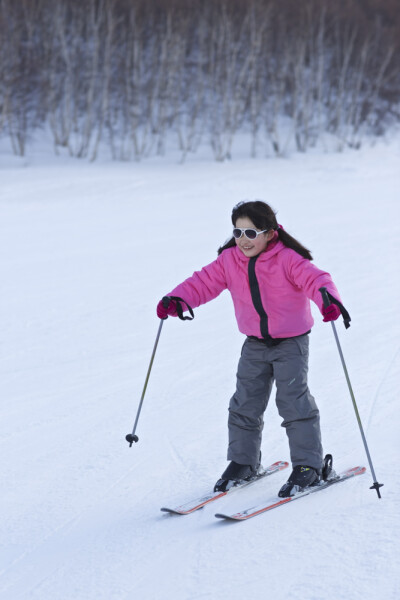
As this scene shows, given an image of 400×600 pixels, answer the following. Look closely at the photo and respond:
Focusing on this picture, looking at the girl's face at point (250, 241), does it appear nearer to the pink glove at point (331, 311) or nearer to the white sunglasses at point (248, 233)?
the white sunglasses at point (248, 233)

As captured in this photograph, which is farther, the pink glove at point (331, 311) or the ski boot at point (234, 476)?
the ski boot at point (234, 476)

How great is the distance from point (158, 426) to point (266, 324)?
1488 mm

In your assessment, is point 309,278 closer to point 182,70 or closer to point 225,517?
point 225,517

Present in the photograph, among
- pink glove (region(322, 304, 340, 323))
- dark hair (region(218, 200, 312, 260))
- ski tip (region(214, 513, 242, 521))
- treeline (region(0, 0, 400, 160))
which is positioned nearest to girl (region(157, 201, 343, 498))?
dark hair (region(218, 200, 312, 260))

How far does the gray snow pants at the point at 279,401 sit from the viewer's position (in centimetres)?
322

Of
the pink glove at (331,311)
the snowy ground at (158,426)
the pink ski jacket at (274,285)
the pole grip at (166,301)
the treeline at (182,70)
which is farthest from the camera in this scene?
the treeline at (182,70)

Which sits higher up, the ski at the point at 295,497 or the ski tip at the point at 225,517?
the ski tip at the point at 225,517

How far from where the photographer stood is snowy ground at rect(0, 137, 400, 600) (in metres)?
2.60

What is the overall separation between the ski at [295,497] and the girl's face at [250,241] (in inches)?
41.5

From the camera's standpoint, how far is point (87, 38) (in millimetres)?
23250

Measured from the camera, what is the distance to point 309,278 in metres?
3.07

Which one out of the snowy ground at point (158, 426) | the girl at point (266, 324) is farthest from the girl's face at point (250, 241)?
the snowy ground at point (158, 426)

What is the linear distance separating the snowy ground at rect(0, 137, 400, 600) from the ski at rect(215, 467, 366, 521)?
0.12 feet

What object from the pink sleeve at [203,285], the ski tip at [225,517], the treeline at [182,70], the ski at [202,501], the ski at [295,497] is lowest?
the ski at [202,501]
